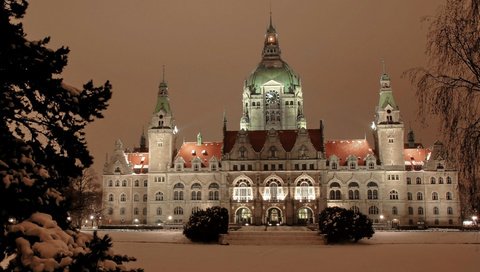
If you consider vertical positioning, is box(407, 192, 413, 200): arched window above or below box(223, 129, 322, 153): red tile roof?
below

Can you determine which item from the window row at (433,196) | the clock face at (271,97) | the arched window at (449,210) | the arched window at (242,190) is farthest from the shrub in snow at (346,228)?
the clock face at (271,97)

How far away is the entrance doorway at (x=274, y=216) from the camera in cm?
8156

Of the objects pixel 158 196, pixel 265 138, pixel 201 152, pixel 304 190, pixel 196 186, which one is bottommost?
pixel 158 196

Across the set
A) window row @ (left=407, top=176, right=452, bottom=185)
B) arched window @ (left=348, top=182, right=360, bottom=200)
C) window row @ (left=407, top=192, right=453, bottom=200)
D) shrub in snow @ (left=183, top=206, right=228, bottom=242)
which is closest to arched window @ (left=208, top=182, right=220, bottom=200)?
arched window @ (left=348, top=182, right=360, bottom=200)

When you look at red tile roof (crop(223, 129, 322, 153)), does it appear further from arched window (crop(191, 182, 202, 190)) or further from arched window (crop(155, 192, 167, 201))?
arched window (crop(155, 192, 167, 201))

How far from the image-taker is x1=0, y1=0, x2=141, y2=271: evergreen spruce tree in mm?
6543

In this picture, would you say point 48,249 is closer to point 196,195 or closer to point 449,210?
point 196,195

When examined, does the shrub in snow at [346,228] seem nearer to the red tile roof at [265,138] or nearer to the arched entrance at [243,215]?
the arched entrance at [243,215]

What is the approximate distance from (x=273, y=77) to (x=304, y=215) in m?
38.5

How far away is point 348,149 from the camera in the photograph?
89.4m

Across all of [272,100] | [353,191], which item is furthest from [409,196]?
[272,100]

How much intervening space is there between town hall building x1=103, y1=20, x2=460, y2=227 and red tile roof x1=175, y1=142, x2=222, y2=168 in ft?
0.59

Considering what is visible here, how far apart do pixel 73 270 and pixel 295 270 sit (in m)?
15.8

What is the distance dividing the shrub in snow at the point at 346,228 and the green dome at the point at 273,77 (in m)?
69.6
